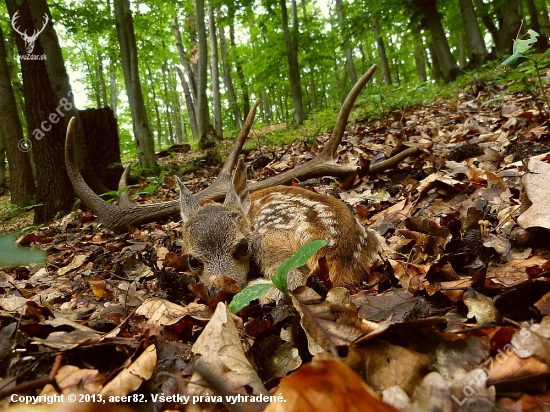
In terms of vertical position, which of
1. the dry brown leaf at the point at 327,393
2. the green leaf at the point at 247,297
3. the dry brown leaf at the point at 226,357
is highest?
the green leaf at the point at 247,297

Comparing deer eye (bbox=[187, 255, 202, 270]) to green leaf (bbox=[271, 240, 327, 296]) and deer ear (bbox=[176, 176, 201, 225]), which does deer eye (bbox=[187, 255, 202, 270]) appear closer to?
deer ear (bbox=[176, 176, 201, 225])

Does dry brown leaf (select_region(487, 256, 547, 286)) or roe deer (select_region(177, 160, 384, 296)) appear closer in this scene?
dry brown leaf (select_region(487, 256, 547, 286))

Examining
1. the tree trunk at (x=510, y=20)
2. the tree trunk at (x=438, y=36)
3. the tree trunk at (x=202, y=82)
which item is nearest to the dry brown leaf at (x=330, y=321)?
the tree trunk at (x=202, y=82)

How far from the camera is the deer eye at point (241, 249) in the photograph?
3086 millimetres

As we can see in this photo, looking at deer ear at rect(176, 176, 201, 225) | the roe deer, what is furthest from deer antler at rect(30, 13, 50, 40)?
the roe deer

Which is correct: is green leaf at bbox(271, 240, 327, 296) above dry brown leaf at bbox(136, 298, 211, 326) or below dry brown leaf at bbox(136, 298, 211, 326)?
above

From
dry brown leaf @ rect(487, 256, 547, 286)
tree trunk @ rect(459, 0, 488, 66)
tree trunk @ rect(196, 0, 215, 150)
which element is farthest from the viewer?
tree trunk @ rect(459, 0, 488, 66)

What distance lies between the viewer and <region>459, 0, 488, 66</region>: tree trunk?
13.9m

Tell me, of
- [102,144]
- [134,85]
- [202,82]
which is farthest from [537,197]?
[202,82]

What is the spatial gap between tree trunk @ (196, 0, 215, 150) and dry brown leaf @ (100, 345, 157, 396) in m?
12.6

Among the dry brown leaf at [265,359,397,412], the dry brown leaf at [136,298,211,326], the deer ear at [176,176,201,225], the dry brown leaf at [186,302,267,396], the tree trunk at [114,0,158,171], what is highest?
the tree trunk at [114,0,158,171]

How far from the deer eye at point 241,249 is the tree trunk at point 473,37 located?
1402 centimetres

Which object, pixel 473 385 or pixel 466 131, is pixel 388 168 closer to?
pixel 466 131

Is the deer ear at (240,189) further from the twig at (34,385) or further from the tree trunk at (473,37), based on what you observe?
the tree trunk at (473,37)
